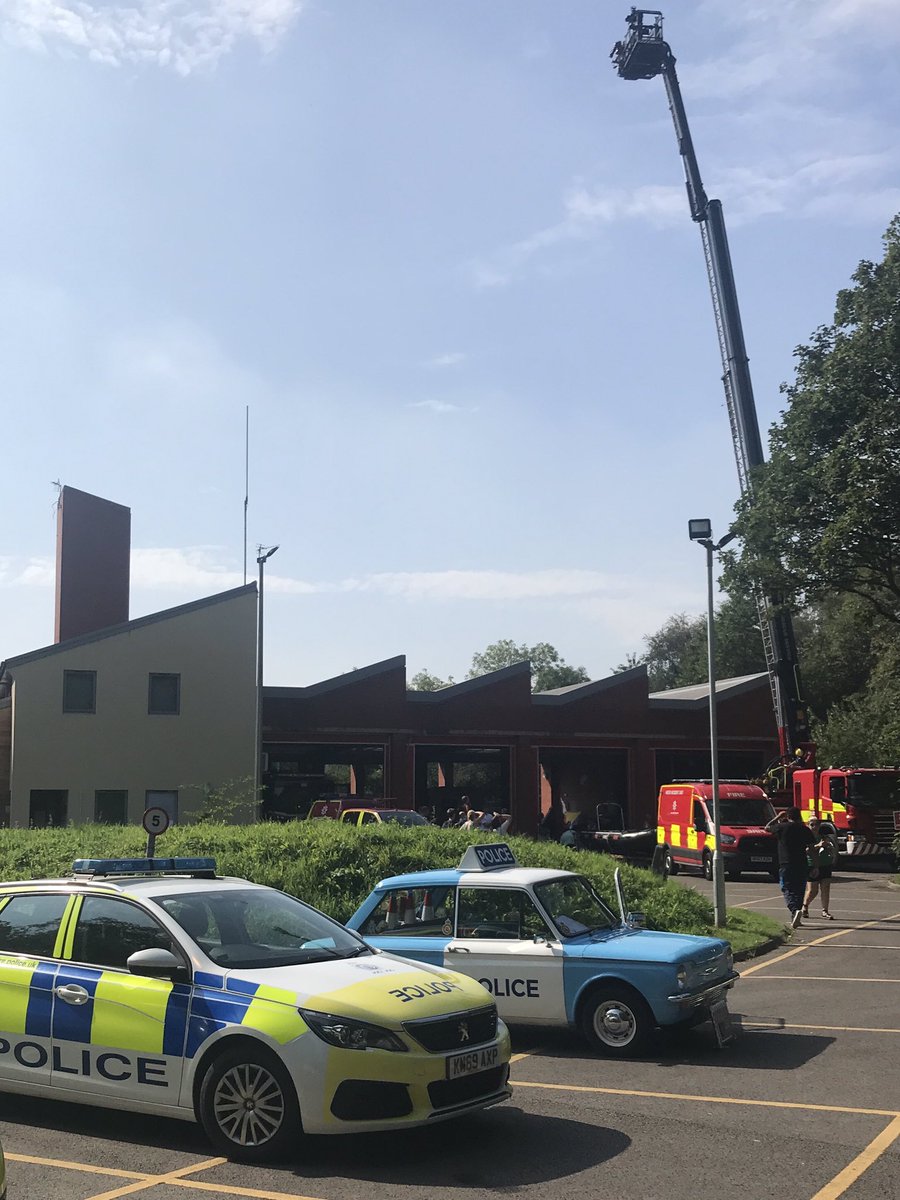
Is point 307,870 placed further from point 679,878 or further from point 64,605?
point 64,605

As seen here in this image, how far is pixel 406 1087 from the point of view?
6617 mm

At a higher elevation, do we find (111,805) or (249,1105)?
(111,805)

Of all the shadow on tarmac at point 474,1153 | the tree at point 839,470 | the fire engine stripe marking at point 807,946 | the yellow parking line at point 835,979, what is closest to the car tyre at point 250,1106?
the shadow on tarmac at point 474,1153

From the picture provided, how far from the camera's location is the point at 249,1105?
264 inches

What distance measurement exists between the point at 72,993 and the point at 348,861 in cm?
948

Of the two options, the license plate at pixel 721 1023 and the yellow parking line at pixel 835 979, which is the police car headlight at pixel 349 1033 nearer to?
the license plate at pixel 721 1023

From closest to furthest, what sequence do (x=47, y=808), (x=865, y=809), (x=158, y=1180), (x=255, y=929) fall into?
(x=158, y=1180), (x=255, y=929), (x=865, y=809), (x=47, y=808)

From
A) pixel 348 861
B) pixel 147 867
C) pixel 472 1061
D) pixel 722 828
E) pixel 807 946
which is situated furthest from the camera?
pixel 722 828

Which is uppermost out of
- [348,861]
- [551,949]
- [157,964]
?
[348,861]

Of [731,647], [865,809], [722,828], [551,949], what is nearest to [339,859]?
[551,949]

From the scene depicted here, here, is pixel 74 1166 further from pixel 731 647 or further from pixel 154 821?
pixel 731 647

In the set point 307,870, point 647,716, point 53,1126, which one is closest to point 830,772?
point 647,716

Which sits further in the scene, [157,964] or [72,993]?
[72,993]

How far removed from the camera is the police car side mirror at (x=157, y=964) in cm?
710
